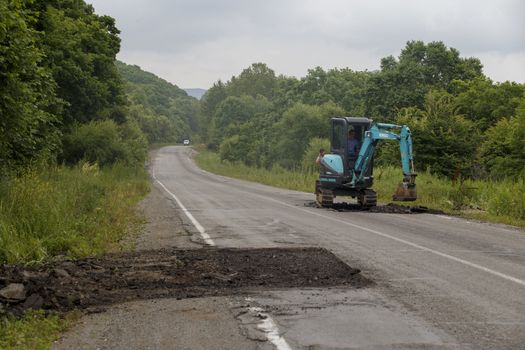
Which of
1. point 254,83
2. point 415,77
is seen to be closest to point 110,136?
point 415,77

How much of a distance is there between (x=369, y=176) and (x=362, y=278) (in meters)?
12.9

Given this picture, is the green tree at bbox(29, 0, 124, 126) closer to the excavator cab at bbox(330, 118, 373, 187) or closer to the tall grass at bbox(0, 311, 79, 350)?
the excavator cab at bbox(330, 118, 373, 187)

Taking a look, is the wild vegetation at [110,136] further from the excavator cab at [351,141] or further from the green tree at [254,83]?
the green tree at [254,83]

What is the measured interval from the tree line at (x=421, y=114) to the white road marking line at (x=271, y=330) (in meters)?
21.9

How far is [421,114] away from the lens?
117 feet

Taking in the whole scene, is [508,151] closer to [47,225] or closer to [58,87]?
[58,87]

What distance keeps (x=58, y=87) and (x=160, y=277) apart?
21527mm

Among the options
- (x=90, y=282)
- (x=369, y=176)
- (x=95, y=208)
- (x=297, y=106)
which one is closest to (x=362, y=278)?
(x=90, y=282)

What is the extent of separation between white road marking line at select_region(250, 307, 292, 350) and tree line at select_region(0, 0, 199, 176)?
731 centimetres

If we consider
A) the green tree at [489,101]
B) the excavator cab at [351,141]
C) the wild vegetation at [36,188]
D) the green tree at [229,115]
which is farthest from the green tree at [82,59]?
the green tree at [229,115]

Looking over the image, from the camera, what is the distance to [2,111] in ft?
41.0

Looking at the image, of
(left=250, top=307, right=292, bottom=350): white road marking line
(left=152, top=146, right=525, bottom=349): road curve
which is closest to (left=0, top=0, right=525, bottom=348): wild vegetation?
(left=250, top=307, right=292, bottom=350): white road marking line

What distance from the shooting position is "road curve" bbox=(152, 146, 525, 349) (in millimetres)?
5512

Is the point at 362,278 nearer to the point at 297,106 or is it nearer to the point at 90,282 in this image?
the point at 90,282
